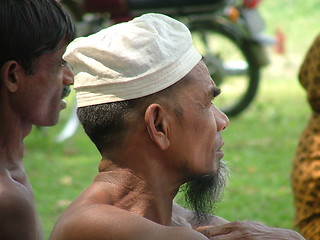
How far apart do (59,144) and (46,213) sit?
2.56 m

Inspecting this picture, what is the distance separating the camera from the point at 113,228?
248 cm

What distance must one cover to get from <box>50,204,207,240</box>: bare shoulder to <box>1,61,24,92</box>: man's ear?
708 millimetres

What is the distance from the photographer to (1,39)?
299 cm

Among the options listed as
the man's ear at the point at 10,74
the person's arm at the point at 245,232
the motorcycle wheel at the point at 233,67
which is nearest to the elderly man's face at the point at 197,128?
the person's arm at the point at 245,232

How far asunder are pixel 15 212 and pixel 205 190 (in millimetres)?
638

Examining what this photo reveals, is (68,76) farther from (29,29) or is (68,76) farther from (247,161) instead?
(247,161)

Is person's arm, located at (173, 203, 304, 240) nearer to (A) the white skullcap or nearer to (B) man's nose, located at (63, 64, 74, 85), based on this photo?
(A) the white skullcap

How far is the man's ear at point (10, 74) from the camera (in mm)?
3027

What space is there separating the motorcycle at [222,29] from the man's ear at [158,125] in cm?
702

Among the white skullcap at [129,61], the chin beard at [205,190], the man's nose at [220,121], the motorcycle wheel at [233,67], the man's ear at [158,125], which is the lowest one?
the motorcycle wheel at [233,67]

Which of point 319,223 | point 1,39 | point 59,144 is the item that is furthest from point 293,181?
point 59,144

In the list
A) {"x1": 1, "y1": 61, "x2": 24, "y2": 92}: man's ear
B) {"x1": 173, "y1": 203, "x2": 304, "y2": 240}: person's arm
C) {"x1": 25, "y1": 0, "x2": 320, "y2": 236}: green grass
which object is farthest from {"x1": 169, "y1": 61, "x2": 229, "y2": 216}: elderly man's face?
{"x1": 25, "y1": 0, "x2": 320, "y2": 236}: green grass

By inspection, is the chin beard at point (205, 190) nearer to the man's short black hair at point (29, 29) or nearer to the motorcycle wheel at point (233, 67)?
the man's short black hair at point (29, 29)

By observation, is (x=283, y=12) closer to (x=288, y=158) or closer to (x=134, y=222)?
(x=288, y=158)
